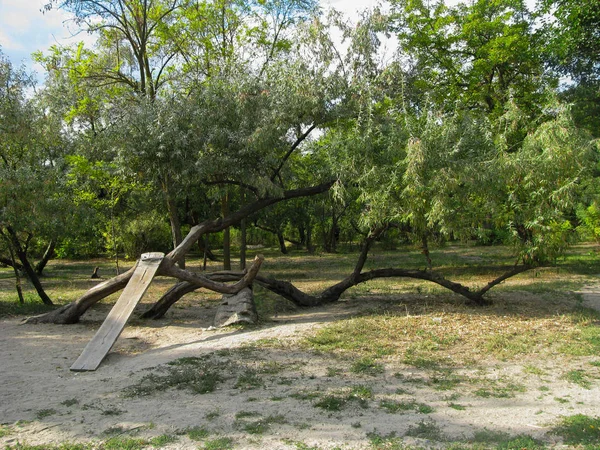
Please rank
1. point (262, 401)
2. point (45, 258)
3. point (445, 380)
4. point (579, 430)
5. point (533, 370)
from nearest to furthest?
point (579, 430) < point (262, 401) < point (445, 380) < point (533, 370) < point (45, 258)

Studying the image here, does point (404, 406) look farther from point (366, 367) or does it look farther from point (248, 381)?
point (248, 381)

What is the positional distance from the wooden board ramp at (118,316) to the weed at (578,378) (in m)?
5.69

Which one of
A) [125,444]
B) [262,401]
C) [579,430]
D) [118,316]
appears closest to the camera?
[125,444]

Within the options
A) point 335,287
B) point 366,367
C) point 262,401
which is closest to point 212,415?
point 262,401

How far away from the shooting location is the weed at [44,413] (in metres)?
Answer: 4.81

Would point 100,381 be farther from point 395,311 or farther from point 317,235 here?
point 317,235

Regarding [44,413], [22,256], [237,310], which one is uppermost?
[22,256]

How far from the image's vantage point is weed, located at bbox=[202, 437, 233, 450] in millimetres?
4030

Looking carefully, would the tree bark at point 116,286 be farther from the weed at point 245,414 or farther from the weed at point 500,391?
the weed at point 500,391

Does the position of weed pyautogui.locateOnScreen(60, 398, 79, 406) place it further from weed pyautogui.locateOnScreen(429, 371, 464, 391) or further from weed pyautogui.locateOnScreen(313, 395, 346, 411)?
weed pyautogui.locateOnScreen(429, 371, 464, 391)

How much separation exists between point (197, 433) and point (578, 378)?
425 centimetres

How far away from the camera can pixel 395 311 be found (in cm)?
987

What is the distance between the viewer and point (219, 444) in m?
4.08

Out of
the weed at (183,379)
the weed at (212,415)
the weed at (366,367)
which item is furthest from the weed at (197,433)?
the weed at (366,367)
